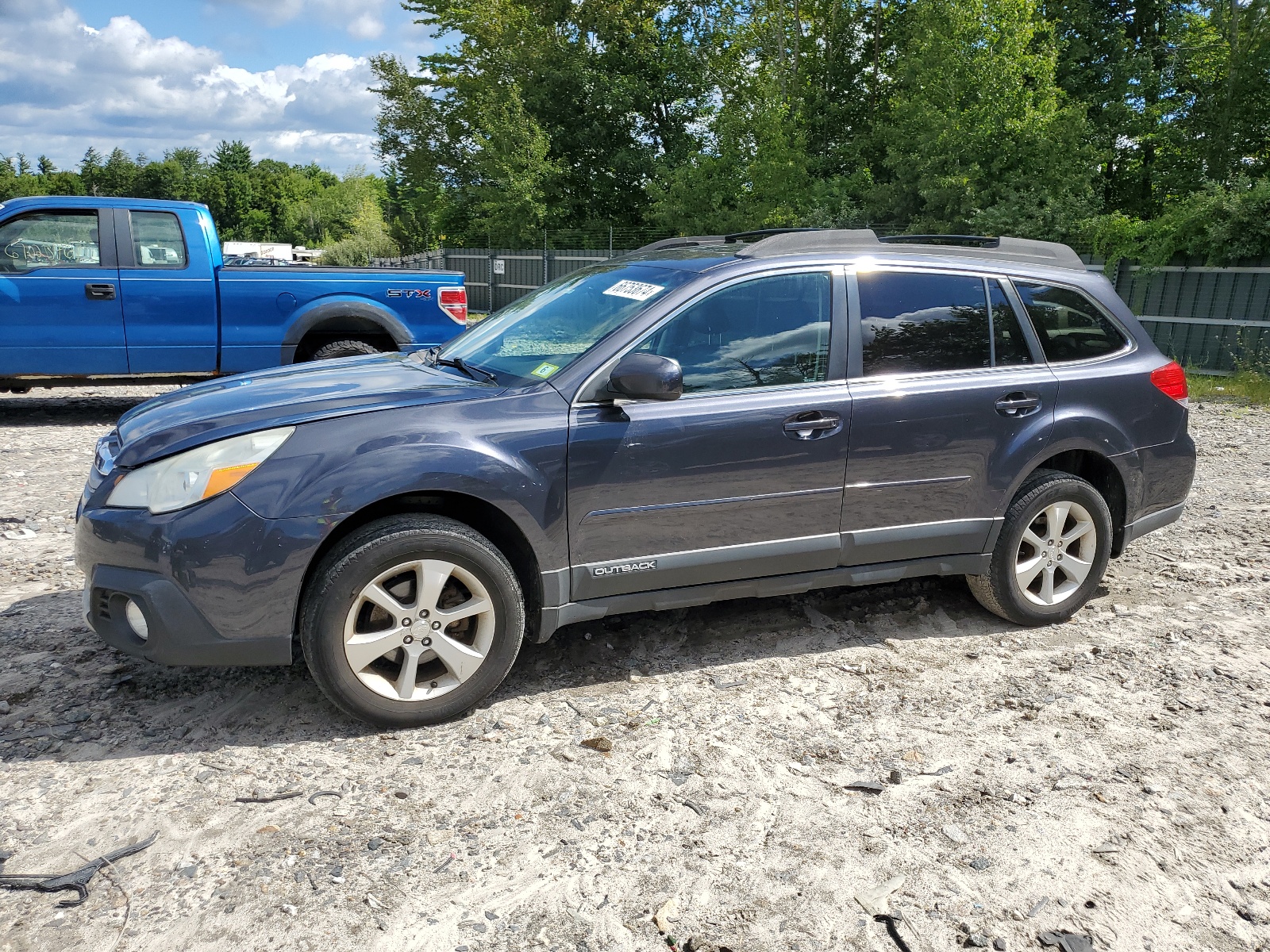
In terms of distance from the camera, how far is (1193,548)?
231 inches

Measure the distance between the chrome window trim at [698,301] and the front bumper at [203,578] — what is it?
106cm

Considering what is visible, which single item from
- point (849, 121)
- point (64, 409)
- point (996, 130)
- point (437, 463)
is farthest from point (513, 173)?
point (437, 463)

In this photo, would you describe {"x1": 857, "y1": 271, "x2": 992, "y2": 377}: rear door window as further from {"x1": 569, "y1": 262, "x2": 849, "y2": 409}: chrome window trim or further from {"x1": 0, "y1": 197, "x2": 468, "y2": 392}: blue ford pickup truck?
{"x1": 0, "y1": 197, "x2": 468, "y2": 392}: blue ford pickup truck

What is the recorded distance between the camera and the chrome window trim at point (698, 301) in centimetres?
366

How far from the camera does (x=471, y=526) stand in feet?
11.8

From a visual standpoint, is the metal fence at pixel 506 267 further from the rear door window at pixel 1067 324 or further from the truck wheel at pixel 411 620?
the truck wheel at pixel 411 620

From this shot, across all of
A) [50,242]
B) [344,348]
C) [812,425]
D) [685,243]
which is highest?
[685,243]

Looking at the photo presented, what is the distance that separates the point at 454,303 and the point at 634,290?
577cm

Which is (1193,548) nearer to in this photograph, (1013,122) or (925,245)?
(925,245)

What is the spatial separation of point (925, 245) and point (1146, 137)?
21.0 meters

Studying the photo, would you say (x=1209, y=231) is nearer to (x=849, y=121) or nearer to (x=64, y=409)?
(x=849, y=121)

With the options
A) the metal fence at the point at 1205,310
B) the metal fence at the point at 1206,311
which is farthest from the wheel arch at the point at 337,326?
the metal fence at the point at 1206,311

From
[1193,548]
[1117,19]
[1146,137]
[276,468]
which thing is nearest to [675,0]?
[1117,19]

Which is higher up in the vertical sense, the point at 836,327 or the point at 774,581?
the point at 836,327
